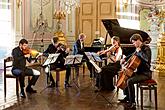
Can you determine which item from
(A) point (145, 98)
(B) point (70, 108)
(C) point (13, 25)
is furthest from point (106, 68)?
(C) point (13, 25)

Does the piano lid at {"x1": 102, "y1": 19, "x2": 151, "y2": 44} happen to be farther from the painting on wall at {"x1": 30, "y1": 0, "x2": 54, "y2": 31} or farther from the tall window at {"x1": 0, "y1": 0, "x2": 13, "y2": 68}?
the painting on wall at {"x1": 30, "y1": 0, "x2": 54, "y2": 31}

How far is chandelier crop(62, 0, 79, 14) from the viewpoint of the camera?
13970 mm

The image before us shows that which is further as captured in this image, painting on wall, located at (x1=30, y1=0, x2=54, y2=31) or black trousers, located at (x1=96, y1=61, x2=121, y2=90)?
painting on wall, located at (x1=30, y1=0, x2=54, y2=31)

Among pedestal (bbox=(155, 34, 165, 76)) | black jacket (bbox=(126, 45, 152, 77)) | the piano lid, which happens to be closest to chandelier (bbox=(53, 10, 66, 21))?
pedestal (bbox=(155, 34, 165, 76))

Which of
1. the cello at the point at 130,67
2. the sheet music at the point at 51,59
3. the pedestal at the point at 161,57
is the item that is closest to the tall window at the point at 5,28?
the sheet music at the point at 51,59

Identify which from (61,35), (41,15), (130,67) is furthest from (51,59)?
(41,15)

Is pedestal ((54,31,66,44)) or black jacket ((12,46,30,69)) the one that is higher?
pedestal ((54,31,66,44))

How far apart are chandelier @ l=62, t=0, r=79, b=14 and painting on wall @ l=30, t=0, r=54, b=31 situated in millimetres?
589

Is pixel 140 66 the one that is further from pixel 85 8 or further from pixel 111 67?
pixel 85 8

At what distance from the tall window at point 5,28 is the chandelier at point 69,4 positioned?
10.5 feet

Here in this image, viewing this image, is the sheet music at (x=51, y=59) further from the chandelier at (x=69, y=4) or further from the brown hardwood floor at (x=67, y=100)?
the chandelier at (x=69, y=4)

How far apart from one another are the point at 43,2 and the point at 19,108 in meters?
8.12

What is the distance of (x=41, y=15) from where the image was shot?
Answer: 1308cm

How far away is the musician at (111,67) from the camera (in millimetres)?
7043
